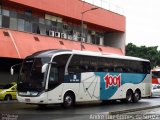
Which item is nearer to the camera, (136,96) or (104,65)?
(104,65)

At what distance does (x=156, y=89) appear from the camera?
3956 centimetres

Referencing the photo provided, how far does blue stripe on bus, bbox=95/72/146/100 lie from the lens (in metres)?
24.6

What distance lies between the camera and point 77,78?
22.4 m

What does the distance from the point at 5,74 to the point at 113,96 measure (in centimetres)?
1420

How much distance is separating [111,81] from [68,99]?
4429mm

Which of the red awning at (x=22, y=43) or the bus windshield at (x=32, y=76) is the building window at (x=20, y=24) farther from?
the bus windshield at (x=32, y=76)

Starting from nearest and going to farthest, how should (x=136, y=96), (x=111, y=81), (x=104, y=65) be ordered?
(x=104, y=65)
(x=111, y=81)
(x=136, y=96)

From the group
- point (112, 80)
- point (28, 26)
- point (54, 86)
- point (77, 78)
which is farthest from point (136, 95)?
point (28, 26)

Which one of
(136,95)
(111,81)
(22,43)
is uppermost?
(22,43)

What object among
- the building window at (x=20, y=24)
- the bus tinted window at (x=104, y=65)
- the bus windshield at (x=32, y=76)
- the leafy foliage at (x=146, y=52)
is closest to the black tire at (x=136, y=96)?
the bus tinted window at (x=104, y=65)

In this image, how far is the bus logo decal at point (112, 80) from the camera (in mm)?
24984

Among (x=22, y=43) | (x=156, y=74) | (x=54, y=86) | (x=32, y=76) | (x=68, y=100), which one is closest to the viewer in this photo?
(x=32, y=76)

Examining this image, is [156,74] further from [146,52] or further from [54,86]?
[146,52]

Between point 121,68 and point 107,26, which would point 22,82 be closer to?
point 121,68
